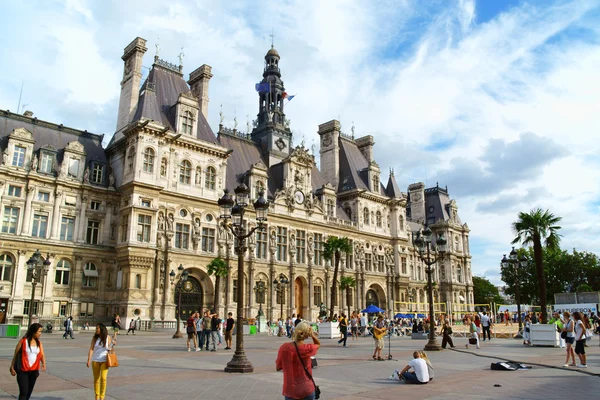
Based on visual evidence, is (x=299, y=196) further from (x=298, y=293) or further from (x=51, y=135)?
(x=51, y=135)

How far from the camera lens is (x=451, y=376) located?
1430 centimetres

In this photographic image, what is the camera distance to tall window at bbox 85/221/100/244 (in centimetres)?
4162

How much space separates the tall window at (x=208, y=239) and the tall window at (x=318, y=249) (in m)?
13.9

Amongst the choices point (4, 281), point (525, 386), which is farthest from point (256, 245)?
point (525, 386)

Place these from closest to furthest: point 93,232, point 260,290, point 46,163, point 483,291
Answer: point 46,163
point 93,232
point 260,290
point 483,291

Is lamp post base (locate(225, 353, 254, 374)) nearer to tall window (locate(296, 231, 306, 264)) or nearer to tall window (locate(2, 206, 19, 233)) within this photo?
tall window (locate(2, 206, 19, 233))

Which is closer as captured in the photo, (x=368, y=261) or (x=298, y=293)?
(x=298, y=293)

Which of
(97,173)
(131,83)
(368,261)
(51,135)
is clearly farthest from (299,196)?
(51,135)

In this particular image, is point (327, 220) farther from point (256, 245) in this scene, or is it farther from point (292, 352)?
point (292, 352)

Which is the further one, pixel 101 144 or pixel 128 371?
pixel 101 144

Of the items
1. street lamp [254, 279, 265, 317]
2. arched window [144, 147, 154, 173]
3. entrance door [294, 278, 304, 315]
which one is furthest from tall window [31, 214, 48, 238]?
entrance door [294, 278, 304, 315]

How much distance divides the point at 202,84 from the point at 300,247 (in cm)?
2111

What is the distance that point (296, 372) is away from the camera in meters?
6.72

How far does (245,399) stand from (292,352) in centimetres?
451
